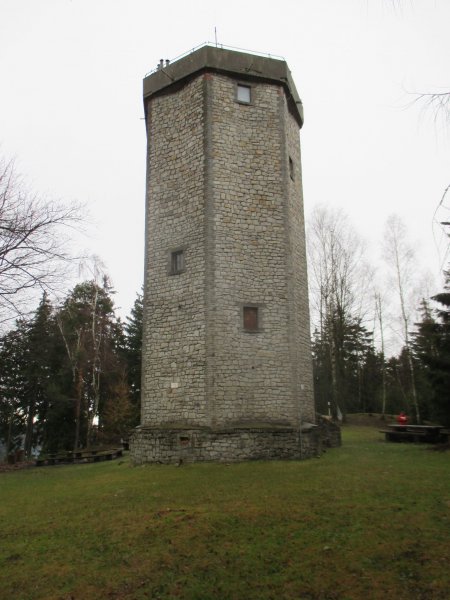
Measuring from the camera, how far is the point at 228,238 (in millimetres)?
12977

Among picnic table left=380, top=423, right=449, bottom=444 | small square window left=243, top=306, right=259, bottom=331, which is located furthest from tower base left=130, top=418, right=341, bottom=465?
picnic table left=380, top=423, right=449, bottom=444

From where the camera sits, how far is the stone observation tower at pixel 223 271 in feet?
39.5

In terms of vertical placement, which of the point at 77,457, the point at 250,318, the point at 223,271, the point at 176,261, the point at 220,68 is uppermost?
the point at 220,68

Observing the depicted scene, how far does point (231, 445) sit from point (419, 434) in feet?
23.2

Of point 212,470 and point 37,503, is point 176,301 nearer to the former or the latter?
point 212,470

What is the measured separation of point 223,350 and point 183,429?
87.9 inches

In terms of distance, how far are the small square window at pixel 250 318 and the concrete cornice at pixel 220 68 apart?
7077 mm

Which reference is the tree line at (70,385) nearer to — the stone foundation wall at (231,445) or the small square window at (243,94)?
the stone foundation wall at (231,445)

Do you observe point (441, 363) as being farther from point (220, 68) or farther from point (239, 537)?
point (220, 68)

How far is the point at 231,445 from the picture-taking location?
1152 cm

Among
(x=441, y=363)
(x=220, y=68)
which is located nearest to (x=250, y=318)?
(x=441, y=363)

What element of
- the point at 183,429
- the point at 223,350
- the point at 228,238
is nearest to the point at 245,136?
the point at 228,238

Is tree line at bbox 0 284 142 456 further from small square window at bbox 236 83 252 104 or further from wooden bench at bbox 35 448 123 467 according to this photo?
small square window at bbox 236 83 252 104

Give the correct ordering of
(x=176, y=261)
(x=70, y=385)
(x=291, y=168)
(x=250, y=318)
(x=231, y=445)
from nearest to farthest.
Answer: (x=231, y=445)
(x=250, y=318)
(x=176, y=261)
(x=291, y=168)
(x=70, y=385)
